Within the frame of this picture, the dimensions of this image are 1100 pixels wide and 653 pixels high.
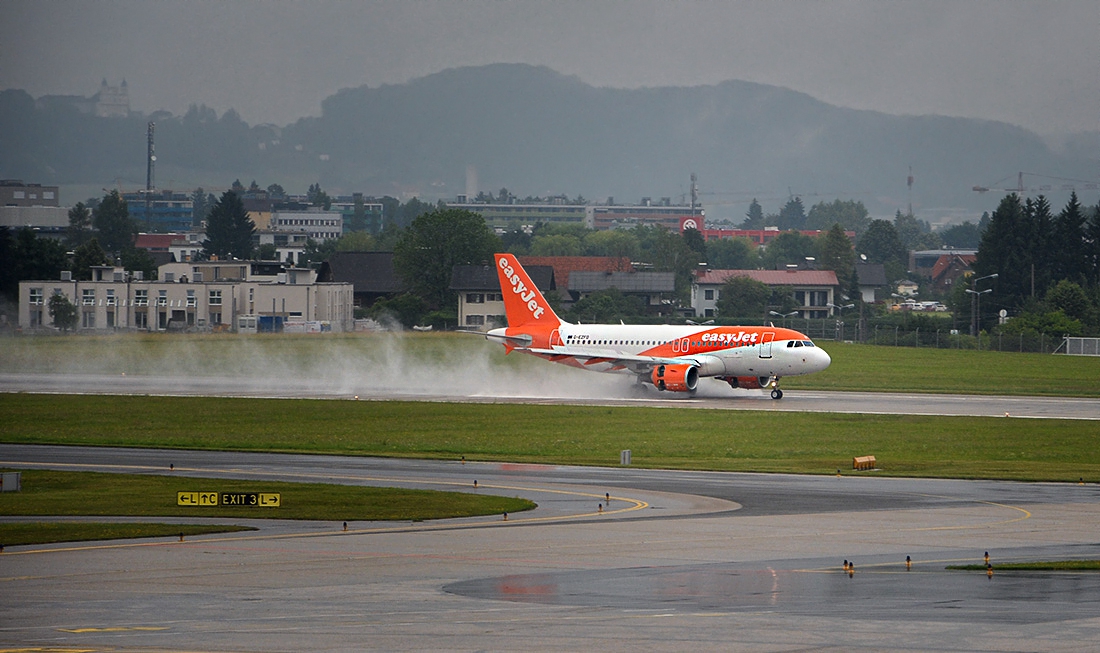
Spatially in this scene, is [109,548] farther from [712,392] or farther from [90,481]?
[712,392]

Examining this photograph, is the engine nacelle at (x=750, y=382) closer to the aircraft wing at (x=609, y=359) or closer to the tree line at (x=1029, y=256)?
the aircraft wing at (x=609, y=359)

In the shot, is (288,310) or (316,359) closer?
(316,359)

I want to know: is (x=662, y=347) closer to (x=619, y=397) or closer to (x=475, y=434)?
(x=619, y=397)

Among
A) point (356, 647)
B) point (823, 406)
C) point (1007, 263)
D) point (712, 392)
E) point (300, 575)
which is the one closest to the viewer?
point (356, 647)

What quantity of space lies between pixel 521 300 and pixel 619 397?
11908 millimetres

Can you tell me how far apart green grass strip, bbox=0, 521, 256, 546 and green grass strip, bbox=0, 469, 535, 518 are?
1.91m

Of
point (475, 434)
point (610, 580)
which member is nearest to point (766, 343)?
point (475, 434)

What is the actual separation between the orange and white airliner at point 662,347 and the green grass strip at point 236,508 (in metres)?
42.8

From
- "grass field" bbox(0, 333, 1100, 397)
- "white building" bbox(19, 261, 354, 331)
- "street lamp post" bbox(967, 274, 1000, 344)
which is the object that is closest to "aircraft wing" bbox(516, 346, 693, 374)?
"grass field" bbox(0, 333, 1100, 397)

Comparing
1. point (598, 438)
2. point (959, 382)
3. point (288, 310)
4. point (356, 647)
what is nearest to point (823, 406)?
point (598, 438)

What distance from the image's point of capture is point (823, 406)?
72938 millimetres

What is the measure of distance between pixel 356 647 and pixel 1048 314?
13929 centimetres

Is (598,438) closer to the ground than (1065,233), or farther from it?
closer to the ground

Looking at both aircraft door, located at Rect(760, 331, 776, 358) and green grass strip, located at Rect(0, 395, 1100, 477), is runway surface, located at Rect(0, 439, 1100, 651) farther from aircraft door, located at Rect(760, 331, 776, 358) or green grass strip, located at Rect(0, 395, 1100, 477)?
aircraft door, located at Rect(760, 331, 776, 358)
